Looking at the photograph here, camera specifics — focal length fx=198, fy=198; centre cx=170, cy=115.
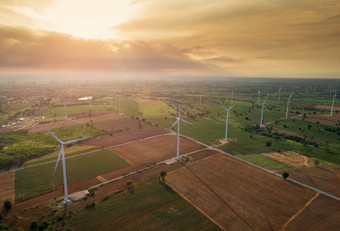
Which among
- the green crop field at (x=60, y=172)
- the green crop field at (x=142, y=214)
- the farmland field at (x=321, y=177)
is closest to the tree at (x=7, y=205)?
the green crop field at (x=60, y=172)

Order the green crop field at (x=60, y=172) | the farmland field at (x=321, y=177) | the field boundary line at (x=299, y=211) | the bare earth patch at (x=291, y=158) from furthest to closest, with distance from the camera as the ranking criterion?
the bare earth patch at (x=291, y=158) < the farmland field at (x=321, y=177) < the green crop field at (x=60, y=172) < the field boundary line at (x=299, y=211)

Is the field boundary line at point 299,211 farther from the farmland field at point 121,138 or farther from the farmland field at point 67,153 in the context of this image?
the farmland field at point 67,153

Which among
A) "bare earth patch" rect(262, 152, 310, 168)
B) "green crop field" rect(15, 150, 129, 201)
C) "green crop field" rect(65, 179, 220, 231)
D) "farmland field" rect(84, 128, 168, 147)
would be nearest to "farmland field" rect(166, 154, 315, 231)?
"green crop field" rect(65, 179, 220, 231)

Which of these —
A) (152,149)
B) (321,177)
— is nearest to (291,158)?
(321,177)

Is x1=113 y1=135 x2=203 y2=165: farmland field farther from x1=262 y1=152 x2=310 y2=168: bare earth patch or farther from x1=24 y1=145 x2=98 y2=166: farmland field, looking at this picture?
x1=262 y1=152 x2=310 y2=168: bare earth patch

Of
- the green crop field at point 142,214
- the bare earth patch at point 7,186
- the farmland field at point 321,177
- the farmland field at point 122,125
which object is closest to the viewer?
the green crop field at point 142,214

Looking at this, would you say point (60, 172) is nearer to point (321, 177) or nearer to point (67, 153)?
point (67, 153)

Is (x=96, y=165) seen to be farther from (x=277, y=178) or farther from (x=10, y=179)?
(x=277, y=178)
